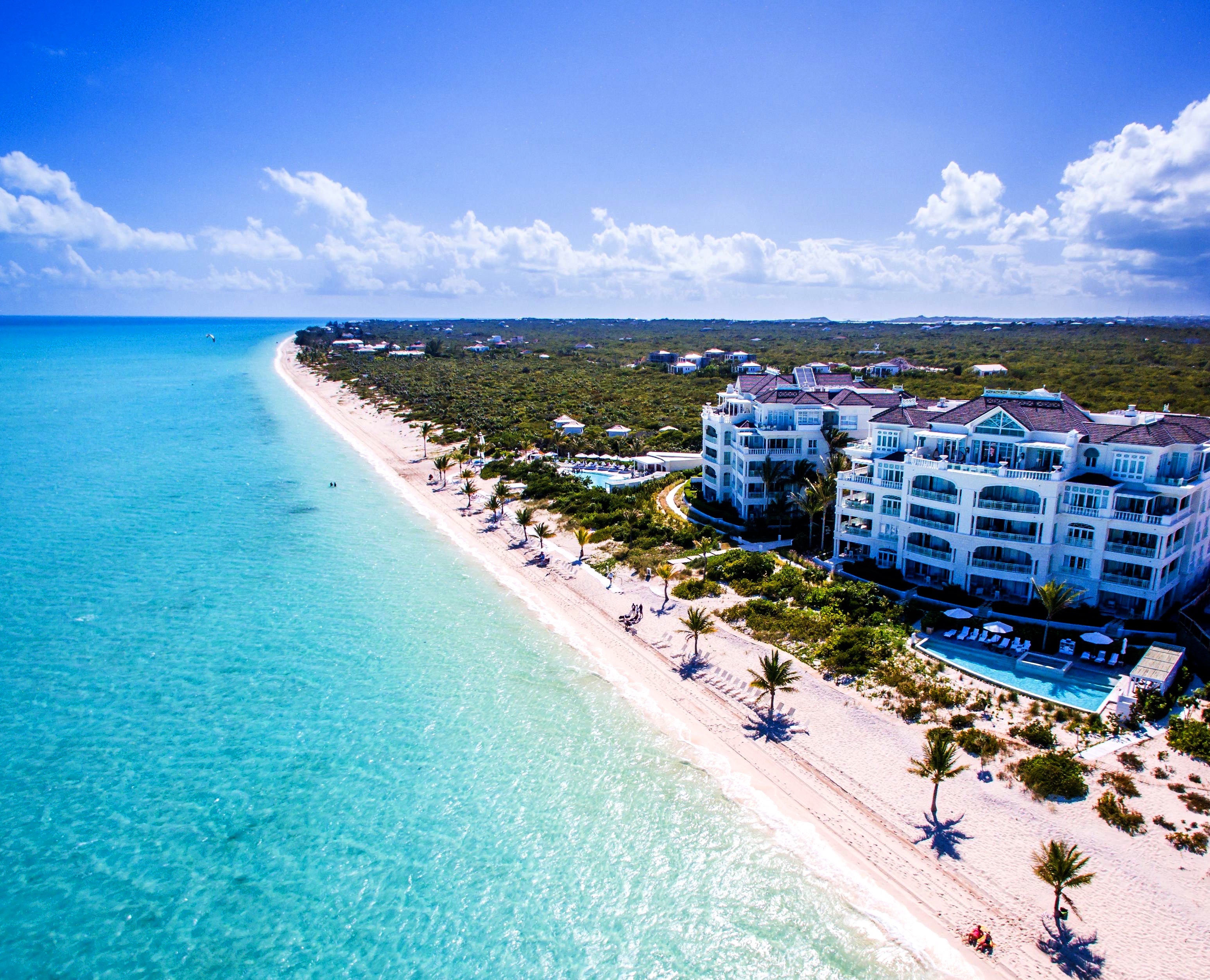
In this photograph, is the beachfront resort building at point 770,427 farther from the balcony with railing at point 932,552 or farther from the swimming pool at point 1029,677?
the swimming pool at point 1029,677

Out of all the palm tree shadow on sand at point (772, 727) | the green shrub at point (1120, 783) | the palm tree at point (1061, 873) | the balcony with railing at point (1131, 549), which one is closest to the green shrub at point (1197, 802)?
the green shrub at point (1120, 783)

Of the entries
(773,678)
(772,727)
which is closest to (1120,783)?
(772,727)

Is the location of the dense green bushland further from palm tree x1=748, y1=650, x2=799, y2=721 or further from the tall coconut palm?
palm tree x1=748, y1=650, x2=799, y2=721

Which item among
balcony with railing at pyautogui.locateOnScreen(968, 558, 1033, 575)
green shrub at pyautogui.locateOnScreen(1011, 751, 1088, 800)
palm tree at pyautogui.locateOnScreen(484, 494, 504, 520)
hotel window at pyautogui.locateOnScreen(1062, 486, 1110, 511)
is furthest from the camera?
palm tree at pyautogui.locateOnScreen(484, 494, 504, 520)

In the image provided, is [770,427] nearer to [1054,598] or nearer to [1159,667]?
[1054,598]

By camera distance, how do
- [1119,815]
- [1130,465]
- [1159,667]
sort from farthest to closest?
[1130,465], [1159,667], [1119,815]

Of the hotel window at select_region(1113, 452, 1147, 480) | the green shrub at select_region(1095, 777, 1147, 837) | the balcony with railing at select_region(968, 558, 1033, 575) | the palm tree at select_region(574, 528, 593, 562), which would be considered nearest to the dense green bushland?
the palm tree at select_region(574, 528, 593, 562)

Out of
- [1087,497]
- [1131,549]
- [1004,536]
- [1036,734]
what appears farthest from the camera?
[1004,536]
